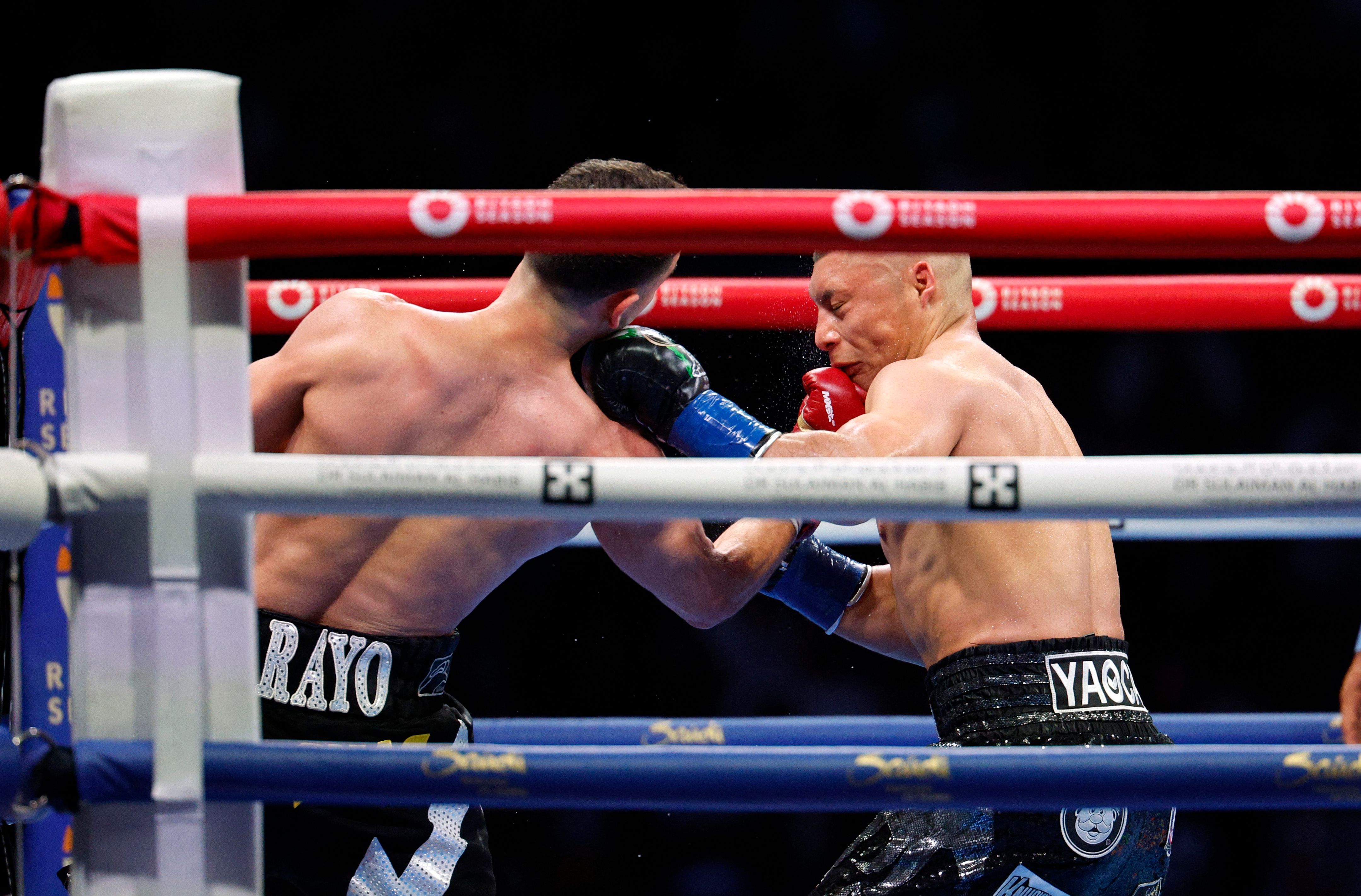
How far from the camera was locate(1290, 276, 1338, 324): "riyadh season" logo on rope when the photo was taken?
65.2 inches

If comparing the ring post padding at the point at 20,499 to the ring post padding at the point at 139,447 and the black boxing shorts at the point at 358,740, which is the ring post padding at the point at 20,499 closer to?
the ring post padding at the point at 139,447

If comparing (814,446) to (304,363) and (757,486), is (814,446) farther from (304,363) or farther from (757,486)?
(304,363)

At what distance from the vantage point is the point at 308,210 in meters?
1.00

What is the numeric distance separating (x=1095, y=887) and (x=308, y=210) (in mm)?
1160

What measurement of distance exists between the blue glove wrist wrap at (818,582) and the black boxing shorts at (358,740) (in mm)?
589

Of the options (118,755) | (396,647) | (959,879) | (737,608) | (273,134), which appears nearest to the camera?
(118,755)

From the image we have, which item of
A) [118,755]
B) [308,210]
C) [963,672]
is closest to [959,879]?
[963,672]

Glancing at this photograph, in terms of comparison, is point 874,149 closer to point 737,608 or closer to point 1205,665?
point 1205,665

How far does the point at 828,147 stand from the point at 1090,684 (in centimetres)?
261

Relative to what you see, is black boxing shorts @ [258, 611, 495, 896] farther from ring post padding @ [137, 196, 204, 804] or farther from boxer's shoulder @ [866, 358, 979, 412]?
boxer's shoulder @ [866, 358, 979, 412]

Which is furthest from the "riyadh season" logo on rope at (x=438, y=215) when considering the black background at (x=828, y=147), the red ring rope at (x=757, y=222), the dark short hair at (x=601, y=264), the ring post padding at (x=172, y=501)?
the black background at (x=828, y=147)

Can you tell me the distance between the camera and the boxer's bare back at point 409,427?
150 cm

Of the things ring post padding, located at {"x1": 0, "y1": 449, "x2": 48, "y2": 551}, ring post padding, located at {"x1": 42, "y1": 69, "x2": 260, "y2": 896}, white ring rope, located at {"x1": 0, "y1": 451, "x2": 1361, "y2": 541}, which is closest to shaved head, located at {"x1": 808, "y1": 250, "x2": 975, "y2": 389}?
white ring rope, located at {"x1": 0, "y1": 451, "x2": 1361, "y2": 541}

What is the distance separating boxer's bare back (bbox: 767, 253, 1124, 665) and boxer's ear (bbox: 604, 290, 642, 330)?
0.31m
